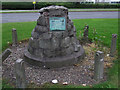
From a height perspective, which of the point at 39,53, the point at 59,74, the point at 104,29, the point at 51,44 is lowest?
the point at 59,74

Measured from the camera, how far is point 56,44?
4699 millimetres

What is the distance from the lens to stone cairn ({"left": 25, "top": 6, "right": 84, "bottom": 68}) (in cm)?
459

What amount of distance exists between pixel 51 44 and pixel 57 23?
737 mm

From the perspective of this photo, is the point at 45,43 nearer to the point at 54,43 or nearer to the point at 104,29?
the point at 54,43

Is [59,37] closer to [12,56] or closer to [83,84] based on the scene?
[83,84]

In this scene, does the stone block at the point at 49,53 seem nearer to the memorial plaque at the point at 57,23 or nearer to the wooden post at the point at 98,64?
the memorial plaque at the point at 57,23

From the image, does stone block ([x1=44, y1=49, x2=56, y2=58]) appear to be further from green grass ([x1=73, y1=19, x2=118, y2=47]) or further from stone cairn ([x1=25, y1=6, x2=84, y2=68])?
green grass ([x1=73, y1=19, x2=118, y2=47])

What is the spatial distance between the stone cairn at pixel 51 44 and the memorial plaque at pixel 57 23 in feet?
0.32

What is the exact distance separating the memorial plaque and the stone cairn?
10 centimetres

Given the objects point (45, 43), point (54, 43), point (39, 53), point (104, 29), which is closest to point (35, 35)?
point (45, 43)

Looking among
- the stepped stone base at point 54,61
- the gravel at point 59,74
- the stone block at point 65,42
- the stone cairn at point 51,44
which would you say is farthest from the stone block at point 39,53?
the stone block at point 65,42

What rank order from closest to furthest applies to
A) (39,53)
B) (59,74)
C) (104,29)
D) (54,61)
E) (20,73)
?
(20,73) → (59,74) → (54,61) → (39,53) → (104,29)

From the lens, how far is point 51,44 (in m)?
4.67

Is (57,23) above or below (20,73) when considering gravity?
above
